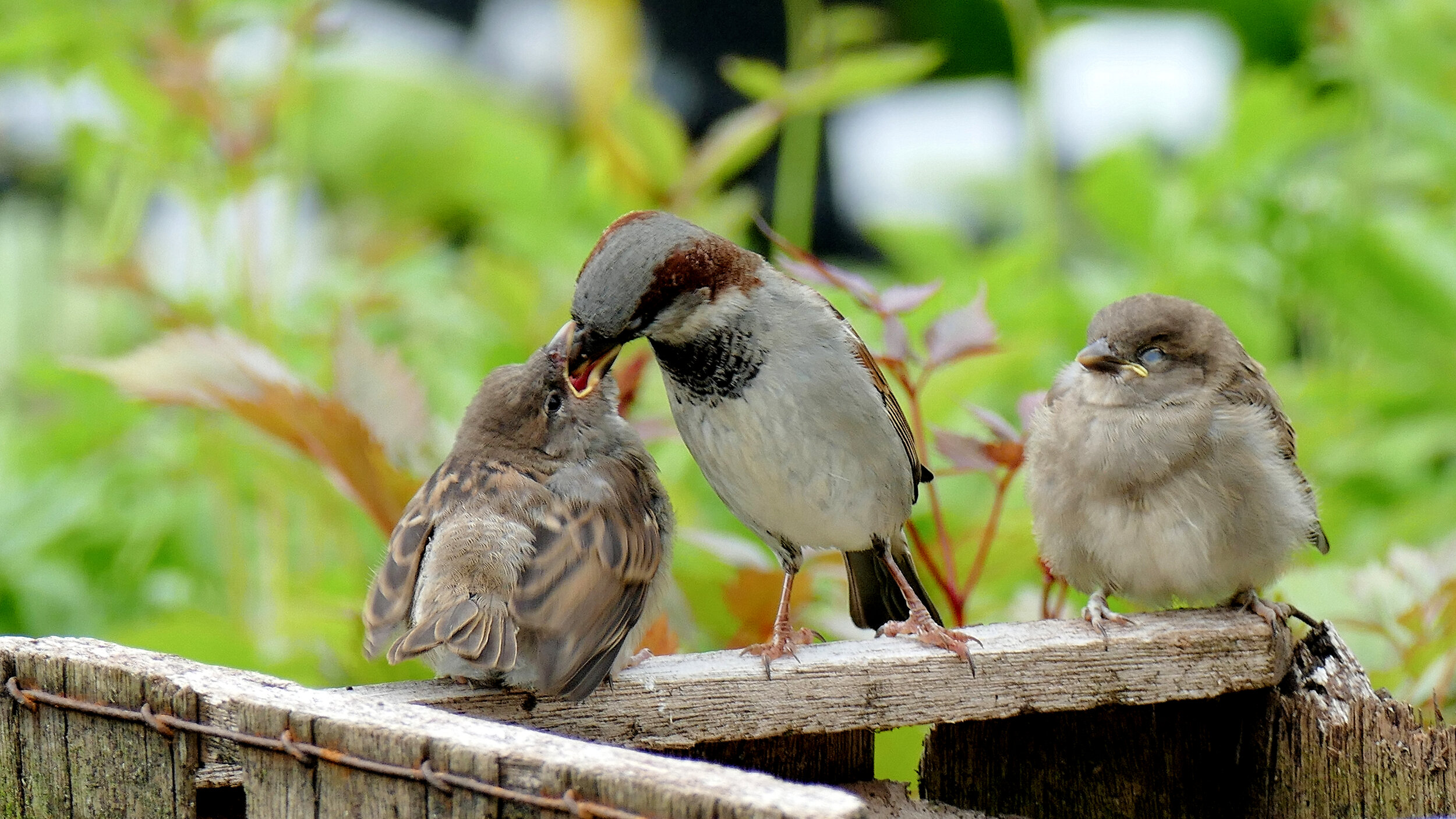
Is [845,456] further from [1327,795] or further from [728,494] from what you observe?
[1327,795]

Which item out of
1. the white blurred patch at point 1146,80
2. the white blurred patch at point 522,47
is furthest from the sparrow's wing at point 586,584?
the white blurred patch at point 522,47

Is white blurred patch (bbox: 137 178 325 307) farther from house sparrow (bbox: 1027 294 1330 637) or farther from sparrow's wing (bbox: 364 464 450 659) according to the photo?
house sparrow (bbox: 1027 294 1330 637)

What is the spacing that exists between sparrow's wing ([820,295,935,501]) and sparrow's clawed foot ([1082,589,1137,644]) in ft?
1.04

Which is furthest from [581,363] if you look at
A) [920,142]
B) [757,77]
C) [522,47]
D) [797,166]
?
[522,47]

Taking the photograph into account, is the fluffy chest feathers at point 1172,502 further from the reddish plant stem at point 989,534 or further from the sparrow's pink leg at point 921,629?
the sparrow's pink leg at point 921,629

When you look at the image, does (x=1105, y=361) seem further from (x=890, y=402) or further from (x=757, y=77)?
(x=757, y=77)

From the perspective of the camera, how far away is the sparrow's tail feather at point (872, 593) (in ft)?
8.45

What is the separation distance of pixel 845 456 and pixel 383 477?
0.77 metres

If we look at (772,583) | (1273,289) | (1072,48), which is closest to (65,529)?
(772,583)

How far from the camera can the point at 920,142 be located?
7.70 m

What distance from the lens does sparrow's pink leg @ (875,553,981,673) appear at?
6.79 feet

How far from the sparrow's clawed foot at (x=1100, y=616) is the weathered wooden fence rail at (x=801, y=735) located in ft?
0.09

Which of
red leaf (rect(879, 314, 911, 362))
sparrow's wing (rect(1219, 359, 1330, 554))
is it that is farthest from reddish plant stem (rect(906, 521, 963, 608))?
sparrow's wing (rect(1219, 359, 1330, 554))

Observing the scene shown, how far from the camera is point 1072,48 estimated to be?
21.4ft
